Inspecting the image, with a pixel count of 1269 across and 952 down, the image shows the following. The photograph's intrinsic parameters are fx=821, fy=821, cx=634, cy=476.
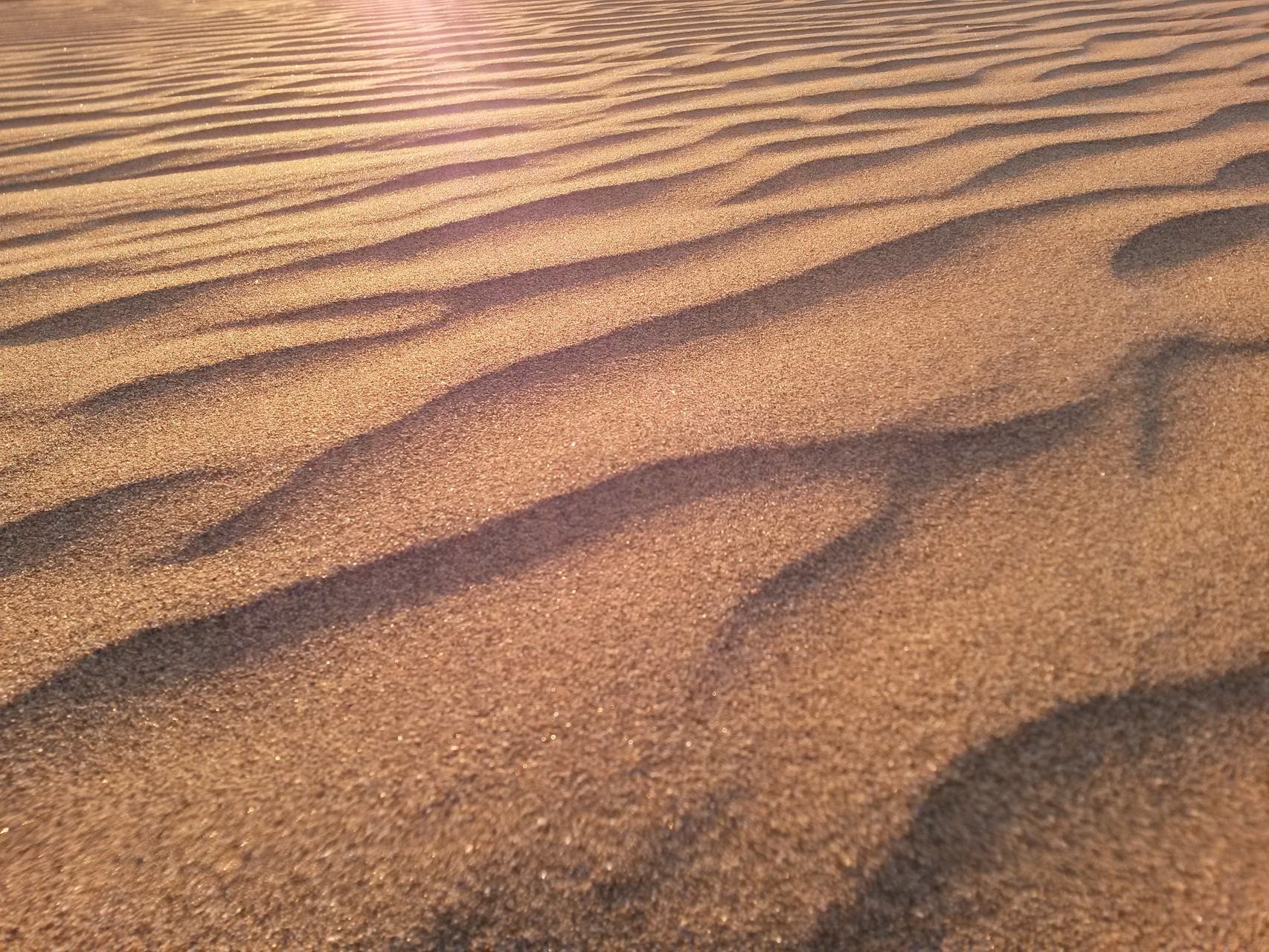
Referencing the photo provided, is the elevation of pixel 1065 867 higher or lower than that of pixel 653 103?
lower

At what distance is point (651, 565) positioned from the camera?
72 centimetres

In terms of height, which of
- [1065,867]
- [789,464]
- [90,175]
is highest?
[90,175]

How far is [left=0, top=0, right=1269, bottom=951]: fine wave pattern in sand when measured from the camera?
0.52m

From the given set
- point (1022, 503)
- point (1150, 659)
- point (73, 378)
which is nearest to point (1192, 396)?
point (1022, 503)

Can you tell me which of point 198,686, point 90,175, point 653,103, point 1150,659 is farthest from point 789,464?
point 90,175

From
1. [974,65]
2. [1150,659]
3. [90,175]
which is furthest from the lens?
[974,65]

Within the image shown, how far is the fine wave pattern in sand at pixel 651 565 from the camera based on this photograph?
52 cm

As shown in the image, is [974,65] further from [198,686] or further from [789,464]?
[198,686]

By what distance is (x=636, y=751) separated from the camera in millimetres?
579

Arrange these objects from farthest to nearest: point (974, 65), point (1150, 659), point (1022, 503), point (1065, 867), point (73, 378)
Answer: point (974, 65) < point (73, 378) < point (1022, 503) < point (1150, 659) < point (1065, 867)

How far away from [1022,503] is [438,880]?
1.93ft

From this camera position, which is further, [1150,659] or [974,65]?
[974,65]

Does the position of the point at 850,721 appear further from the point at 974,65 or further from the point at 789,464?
the point at 974,65

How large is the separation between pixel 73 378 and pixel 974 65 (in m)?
2.48
